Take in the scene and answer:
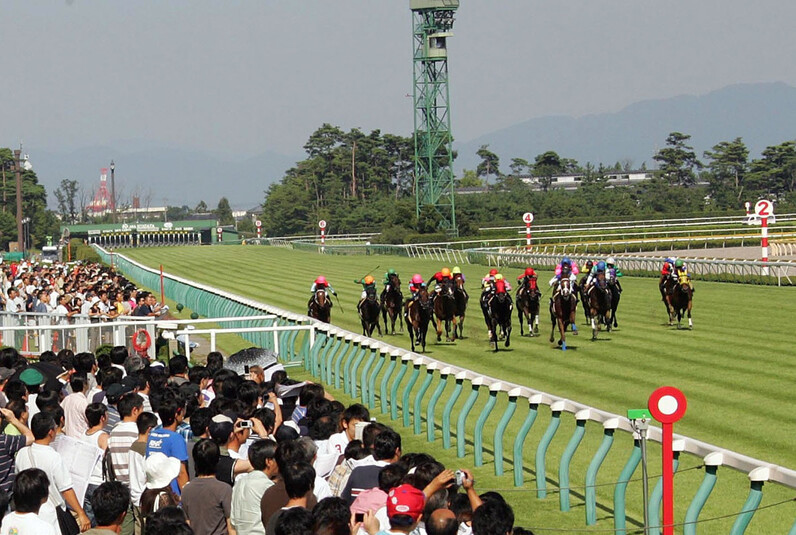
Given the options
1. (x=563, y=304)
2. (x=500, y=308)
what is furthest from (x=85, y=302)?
(x=563, y=304)

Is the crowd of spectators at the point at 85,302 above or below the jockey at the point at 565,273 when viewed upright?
below

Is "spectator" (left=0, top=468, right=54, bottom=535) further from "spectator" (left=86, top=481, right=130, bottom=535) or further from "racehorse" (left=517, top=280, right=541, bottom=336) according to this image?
"racehorse" (left=517, top=280, right=541, bottom=336)

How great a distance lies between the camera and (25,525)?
5645mm

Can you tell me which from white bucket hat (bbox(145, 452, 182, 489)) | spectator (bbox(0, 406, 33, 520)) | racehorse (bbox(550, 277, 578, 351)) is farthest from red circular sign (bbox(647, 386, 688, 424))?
racehorse (bbox(550, 277, 578, 351))

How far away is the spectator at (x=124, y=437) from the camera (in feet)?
23.8

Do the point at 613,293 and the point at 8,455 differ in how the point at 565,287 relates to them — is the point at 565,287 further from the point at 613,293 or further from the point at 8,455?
the point at 8,455

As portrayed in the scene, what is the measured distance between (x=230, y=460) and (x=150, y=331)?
985cm

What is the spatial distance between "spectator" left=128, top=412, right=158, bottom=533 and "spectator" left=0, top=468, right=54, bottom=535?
3.79 ft

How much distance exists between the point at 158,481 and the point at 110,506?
39.0 inches

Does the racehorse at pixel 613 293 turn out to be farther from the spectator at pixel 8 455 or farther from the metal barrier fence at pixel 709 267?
the spectator at pixel 8 455

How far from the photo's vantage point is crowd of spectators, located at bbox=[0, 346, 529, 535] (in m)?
5.29

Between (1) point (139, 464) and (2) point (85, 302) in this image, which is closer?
(1) point (139, 464)

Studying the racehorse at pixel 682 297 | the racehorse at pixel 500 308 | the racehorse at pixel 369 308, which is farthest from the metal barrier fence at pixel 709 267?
the racehorse at pixel 369 308

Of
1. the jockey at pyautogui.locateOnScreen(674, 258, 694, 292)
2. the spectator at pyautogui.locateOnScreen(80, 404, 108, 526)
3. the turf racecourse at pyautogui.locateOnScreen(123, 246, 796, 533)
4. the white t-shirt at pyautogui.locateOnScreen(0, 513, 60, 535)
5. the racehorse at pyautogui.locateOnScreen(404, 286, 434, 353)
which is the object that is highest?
the jockey at pyautogui.locateOnScreen(674, 258, 694, 292)
